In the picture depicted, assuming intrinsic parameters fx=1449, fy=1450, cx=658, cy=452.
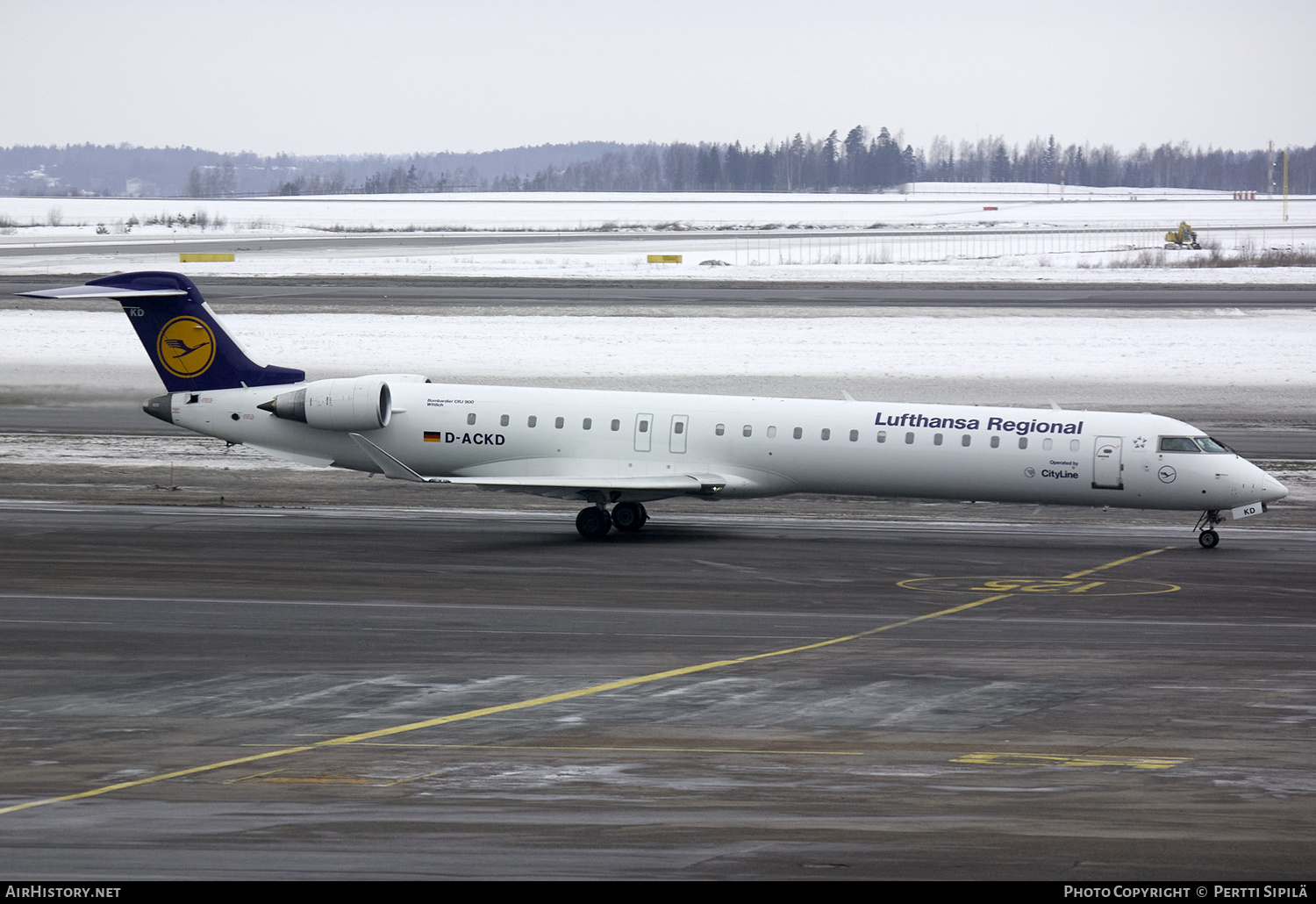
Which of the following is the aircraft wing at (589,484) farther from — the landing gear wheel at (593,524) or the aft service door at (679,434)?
the aft service door at (679,434)

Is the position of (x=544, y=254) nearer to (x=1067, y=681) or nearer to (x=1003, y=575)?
(x=1003, y=575)

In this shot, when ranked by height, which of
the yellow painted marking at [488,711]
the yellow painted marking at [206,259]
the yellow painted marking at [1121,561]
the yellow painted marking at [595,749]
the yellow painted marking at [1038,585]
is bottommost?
the yellow painted marking at [595,749]

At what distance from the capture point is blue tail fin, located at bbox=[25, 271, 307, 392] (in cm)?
3142

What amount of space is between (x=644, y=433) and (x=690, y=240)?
75.6m

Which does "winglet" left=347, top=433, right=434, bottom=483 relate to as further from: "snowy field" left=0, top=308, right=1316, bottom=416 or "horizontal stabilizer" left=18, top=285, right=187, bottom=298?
"snowy field" left=0, top=308, right=1316, bottom=416

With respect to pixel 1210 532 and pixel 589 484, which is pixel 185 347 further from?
pixel 1210 532

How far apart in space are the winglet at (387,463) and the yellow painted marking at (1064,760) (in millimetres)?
15627

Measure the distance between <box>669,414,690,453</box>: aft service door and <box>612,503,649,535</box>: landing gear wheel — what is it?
1464mm

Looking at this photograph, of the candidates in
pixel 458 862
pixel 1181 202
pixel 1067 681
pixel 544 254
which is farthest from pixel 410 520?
→ pixel 1181 202

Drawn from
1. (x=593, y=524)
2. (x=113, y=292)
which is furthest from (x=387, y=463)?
(x=113, y=292)

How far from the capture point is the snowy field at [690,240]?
7544cm

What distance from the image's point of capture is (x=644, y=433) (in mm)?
30203

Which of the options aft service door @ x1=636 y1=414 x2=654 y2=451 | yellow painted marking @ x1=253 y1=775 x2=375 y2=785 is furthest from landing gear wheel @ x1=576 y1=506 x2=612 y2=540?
yellow painted marking @ x1=253 y1=775 x2=375 y2=785

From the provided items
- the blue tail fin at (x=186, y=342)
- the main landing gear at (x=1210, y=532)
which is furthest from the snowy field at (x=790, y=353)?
the main landing gear at (x=1210, y=532)
